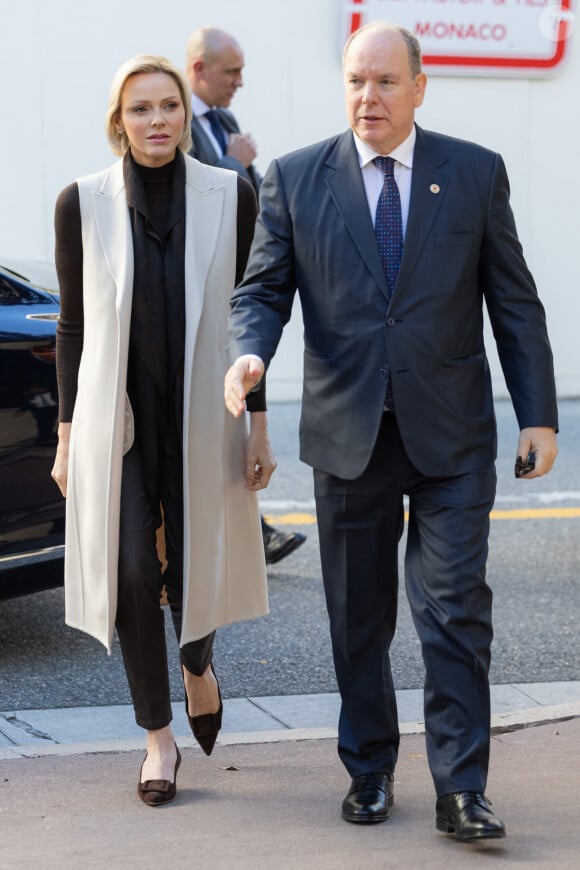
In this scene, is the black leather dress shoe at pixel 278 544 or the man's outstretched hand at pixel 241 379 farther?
the black leather dress shoe at pixel 278 544

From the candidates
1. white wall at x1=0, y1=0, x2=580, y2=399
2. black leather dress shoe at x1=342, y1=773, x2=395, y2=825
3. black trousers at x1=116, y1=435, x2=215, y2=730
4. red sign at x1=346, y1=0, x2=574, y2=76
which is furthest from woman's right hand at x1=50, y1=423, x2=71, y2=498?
red sign at x1=346, y1=0, x2=574, y2=76

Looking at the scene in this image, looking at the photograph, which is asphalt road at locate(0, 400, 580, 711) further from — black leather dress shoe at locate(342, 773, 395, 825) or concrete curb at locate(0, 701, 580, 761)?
black leather dress shoe at locate(342, 773, 395, 825)

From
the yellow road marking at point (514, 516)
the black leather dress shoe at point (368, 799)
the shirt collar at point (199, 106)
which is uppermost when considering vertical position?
the shirt collar at point (199, 106)

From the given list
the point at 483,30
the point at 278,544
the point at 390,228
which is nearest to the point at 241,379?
the point at 390,228

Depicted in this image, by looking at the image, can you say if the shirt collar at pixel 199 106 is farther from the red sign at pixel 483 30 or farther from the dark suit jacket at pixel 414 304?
the red sign at pixel 483 30

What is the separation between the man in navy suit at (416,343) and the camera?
3777 mm

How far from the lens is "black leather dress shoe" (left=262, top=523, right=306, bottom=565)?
22.7 feet

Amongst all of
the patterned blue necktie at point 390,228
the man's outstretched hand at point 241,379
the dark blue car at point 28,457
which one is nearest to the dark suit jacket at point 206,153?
the dark blue car at point 28,457

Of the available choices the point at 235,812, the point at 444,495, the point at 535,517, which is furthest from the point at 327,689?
the point at 535,517

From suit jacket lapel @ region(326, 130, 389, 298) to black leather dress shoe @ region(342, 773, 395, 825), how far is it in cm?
121

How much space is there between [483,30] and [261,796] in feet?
30.8

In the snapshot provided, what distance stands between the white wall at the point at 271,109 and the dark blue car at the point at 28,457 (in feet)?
22.1

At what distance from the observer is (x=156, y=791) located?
4074 mm

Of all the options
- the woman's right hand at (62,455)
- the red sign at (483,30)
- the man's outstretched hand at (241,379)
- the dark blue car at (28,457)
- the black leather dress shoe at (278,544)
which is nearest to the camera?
the man's outstretched hand at (241,379)
